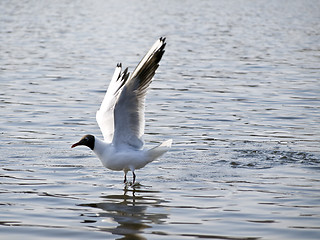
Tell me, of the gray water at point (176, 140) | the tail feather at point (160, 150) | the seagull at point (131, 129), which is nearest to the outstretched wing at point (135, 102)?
the seagull at point (131, 129)

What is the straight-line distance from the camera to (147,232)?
661 cm

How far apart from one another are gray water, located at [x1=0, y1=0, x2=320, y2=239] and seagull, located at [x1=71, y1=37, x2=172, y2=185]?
0.37 m

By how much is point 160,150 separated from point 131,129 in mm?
581

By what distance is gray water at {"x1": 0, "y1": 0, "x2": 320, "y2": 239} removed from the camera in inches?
273

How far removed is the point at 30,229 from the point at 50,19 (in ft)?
89.1

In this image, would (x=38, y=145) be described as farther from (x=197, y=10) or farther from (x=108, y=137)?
(x=197, y=10)

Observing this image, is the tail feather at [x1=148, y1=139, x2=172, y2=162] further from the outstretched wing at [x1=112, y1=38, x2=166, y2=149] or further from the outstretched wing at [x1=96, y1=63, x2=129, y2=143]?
the outstretched wing at [x1=96, y1=63, x2=129, y2=143]

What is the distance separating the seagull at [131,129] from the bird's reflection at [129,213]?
0.38 meters

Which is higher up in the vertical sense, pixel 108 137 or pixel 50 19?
pixel 50 19

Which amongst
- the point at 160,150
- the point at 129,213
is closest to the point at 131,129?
the point at 160,150

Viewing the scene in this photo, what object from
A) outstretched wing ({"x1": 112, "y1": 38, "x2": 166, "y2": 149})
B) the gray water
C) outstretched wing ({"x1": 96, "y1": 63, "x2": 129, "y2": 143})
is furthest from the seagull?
the gray water

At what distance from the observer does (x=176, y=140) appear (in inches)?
426

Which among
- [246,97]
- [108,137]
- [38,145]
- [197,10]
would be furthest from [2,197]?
[197,10]

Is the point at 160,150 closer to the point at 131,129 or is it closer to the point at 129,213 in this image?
the point at 131,129
